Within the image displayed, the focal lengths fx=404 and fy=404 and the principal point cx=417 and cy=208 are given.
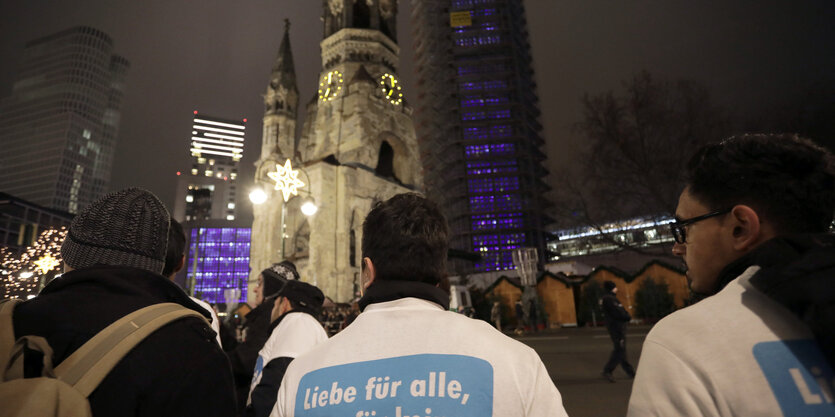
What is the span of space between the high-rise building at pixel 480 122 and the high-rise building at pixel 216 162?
192ft

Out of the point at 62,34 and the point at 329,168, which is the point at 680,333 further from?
the point at 62,34

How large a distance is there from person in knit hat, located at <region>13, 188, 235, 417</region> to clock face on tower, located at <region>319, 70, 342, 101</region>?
106ft

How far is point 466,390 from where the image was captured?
1304mm

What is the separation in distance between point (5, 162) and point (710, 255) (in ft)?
470

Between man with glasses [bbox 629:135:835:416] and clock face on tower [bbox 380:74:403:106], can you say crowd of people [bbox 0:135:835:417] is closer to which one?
man with glasses [bbox 629:135:835:416]

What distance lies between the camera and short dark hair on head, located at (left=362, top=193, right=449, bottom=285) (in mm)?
1673

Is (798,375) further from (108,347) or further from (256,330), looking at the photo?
(256,330)

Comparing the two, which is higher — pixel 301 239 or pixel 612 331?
pixel 301 239

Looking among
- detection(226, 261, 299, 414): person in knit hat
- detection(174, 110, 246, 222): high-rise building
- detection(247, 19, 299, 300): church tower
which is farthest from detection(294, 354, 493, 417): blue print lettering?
detection(174, 110, 246, 222): high-rise building

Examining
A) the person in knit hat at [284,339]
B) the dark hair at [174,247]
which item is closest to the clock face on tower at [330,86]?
the person in knit hat at [284,339]

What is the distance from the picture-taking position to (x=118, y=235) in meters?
1.61

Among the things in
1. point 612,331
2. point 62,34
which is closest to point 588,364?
point 612,331

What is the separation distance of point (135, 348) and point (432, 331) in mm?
941

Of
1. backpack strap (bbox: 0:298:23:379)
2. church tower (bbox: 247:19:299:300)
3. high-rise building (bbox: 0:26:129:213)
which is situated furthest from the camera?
high-rise building (bbox: 0:26:129:213)
